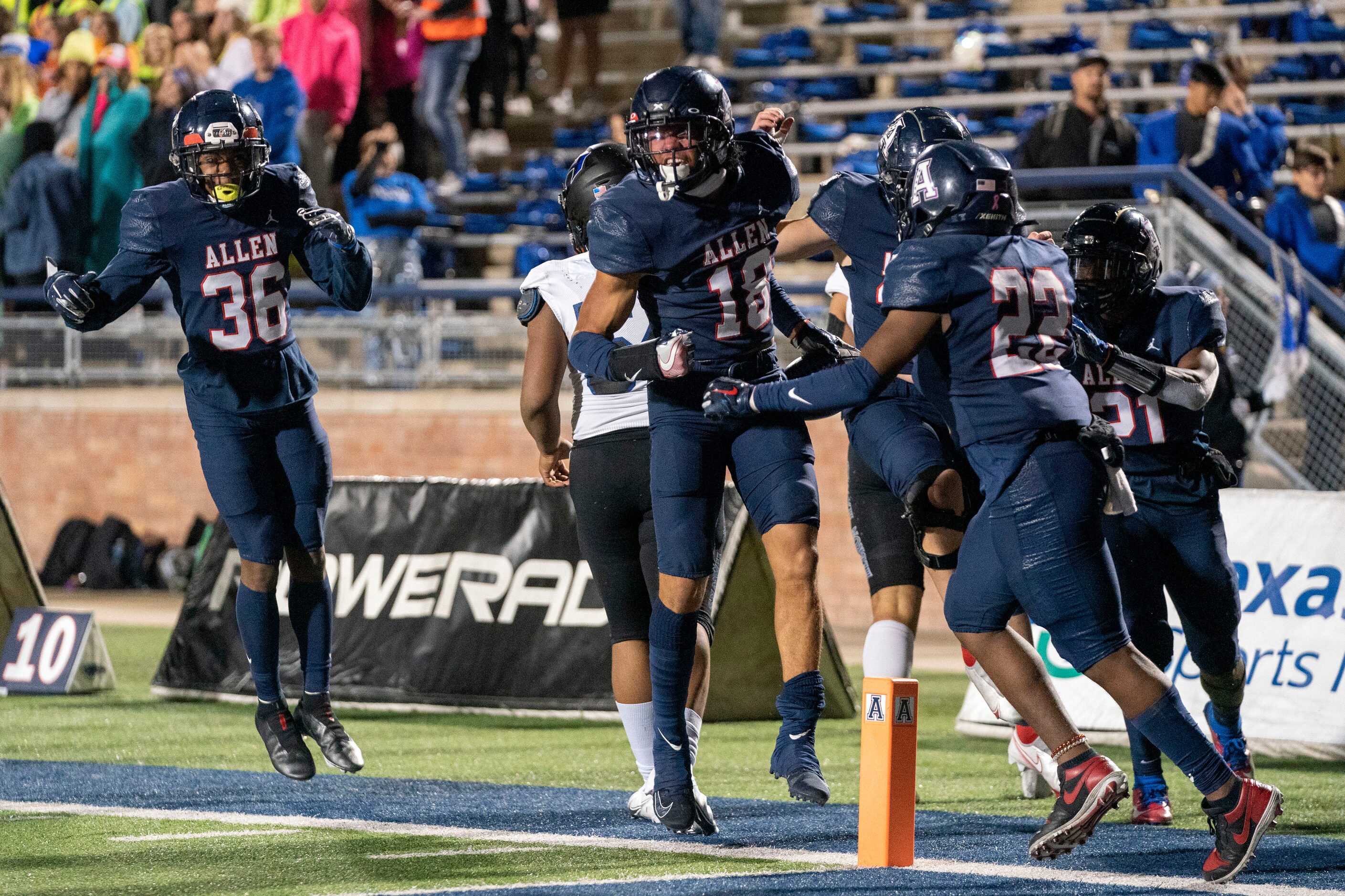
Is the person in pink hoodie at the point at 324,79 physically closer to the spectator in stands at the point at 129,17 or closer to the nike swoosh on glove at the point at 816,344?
the spectator in stands at the point at 129,17

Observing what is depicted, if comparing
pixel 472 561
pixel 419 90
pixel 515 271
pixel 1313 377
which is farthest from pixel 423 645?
pixel 419 90

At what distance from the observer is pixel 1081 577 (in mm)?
5012

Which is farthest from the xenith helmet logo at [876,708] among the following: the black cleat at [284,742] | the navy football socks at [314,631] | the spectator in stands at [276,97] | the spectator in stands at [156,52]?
the spectator in stands at [156,52]

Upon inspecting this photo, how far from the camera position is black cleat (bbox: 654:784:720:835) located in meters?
5.64

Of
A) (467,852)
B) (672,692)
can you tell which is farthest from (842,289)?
(467,852)

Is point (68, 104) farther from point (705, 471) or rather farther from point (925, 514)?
point (925, 514)

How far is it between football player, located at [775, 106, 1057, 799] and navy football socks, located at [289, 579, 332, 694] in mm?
1977

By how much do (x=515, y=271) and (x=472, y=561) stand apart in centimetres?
633

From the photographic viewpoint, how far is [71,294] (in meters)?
6.61

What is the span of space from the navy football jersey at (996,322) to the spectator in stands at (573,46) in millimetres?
13282

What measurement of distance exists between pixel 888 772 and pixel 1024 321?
1.25m

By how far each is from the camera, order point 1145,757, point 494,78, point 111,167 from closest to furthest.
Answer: point 1145,757 → point 111,167 → point 494,78

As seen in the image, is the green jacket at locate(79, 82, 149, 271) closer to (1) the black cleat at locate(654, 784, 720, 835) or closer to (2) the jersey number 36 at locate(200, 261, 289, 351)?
(2) the jersey number 36 at locate(200, 261, 289, 351)

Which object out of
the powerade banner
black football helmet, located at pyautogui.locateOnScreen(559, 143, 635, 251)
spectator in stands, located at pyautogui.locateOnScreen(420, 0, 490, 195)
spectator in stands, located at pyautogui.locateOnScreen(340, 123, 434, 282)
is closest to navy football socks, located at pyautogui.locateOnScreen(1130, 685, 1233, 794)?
black football helmet, located at pyautogui.locateOnScreen(559, 143, 635, 251)
